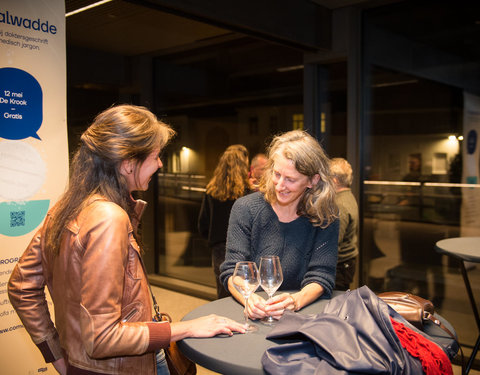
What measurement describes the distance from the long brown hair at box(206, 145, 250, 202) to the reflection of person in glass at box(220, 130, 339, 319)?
5.50ft

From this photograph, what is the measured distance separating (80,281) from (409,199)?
3531 mm

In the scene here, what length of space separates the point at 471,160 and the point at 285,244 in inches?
97.7

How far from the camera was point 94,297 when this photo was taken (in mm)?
1207

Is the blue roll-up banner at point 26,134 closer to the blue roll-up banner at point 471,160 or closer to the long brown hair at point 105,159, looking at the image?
the long brown hair at point 105,159

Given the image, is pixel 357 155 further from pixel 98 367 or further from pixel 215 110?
pixel 98 367

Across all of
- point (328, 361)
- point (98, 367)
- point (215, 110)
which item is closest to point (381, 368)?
point (328, 361)

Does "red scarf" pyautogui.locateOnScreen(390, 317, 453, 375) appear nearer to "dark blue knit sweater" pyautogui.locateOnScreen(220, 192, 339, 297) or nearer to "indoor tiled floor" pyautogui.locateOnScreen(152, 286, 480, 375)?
"dark blue knit sweater" pyautogui.locateOnScreen(220, 192, 339, 297)

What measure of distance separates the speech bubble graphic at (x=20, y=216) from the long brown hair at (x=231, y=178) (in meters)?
1.65

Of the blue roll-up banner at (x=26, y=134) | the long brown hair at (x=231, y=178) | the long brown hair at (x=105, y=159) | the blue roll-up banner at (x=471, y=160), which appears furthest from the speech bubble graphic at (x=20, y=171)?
the blue roll-up banner at (x=471, y=160)

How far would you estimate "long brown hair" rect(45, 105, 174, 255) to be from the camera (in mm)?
1364

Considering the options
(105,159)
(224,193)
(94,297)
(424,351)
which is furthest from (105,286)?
(224,193)

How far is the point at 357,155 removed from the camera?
435 centimetres

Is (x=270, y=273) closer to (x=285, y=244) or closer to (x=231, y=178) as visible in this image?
(x=285, y=244)

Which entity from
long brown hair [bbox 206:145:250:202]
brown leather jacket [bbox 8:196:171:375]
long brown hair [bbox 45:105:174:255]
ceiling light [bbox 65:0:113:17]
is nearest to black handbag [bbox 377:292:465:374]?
brown leather jacket [bbox 8:196:171:375]
